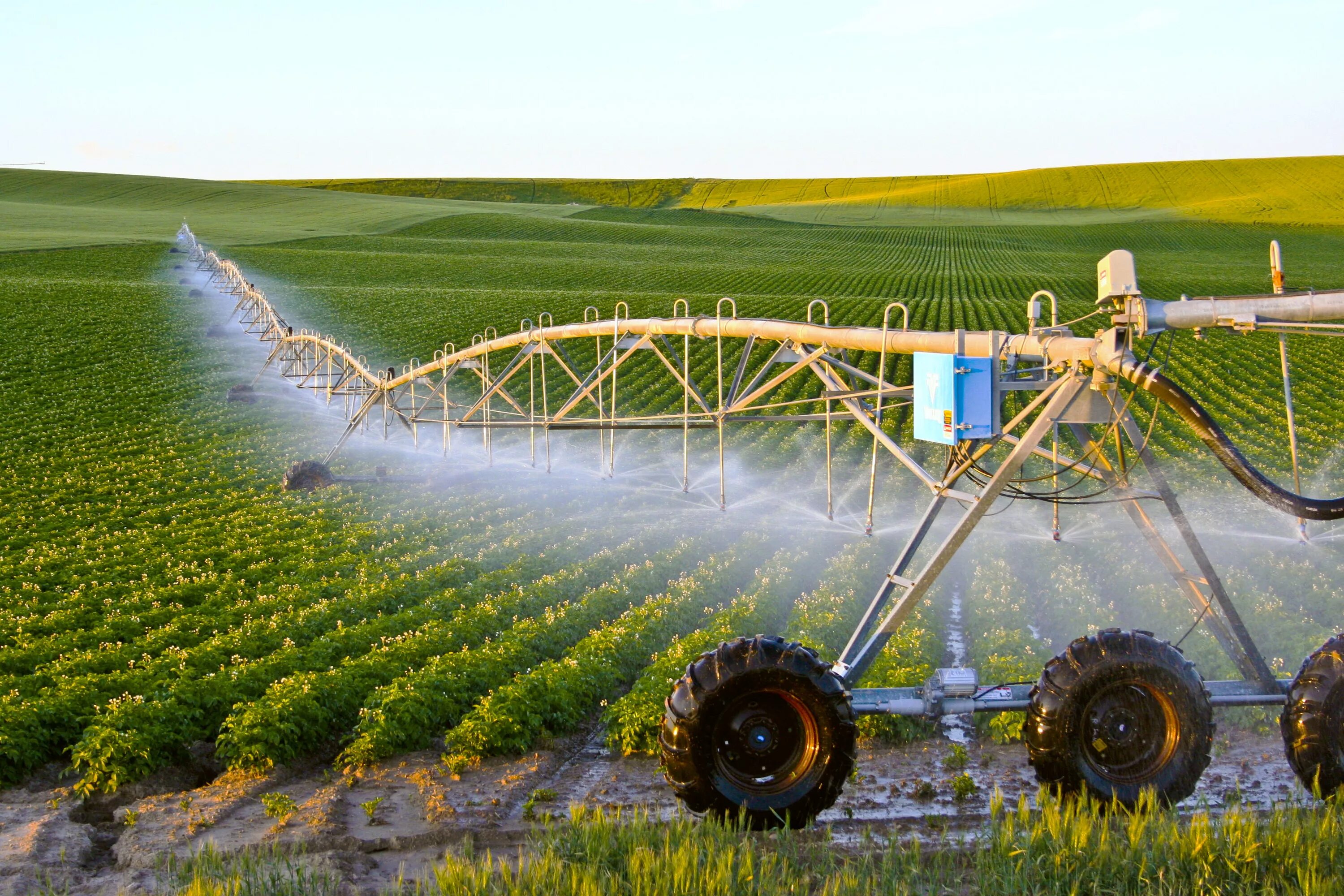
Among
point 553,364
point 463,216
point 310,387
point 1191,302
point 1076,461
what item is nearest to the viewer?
point 1191,302

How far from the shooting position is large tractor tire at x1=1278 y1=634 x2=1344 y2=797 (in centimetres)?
651

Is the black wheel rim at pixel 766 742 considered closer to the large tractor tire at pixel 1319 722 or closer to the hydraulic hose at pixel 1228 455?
the hydraulic hose at pixel 1228 455

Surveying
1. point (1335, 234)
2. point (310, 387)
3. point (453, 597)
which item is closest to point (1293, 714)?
point (453, 597)

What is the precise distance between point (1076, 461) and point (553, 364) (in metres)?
27.9

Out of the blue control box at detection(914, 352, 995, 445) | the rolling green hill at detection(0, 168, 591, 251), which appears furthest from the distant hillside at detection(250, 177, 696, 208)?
the blue control box at detection(914, 352, 995, 445)

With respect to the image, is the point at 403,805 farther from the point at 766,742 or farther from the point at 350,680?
the point at 766,742

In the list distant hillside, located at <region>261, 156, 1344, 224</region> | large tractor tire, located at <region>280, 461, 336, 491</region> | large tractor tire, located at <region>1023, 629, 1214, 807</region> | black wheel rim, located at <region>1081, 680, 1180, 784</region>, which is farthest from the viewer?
distant hillside, located at <region>261, 156, 1344, 224</region>

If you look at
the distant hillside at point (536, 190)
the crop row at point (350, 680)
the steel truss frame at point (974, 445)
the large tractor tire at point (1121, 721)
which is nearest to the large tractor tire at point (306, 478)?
the steel truss frame at point (974, 445)

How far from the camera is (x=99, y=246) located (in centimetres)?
6438

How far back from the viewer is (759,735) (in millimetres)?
6668

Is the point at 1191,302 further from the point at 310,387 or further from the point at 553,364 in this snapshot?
the point at 553,364

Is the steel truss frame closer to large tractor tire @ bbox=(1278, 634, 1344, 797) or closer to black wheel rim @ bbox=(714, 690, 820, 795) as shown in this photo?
large tractor tire @ bbox=(1278, 634, 1344, 797)

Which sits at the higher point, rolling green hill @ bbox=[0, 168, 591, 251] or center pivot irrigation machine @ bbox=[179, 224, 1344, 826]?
rolling green hill @ bbox=[0, 168, 591, 251]

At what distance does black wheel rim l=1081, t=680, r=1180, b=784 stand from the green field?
6.52 ft
